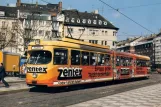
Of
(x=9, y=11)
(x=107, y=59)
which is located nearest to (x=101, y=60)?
(x=107, y=59)

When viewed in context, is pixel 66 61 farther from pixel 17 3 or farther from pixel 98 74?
pixel 17 3

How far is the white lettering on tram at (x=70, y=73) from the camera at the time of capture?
1928cm

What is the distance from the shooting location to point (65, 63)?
19.6 metres

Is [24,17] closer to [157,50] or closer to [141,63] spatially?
[141,63]

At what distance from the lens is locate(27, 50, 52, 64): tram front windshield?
18.9 metres

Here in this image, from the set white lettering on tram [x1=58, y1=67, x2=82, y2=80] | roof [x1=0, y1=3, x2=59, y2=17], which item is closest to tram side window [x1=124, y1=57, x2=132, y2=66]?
white lettering on tram [x1=58, y1=67, x2=82, y2=80]

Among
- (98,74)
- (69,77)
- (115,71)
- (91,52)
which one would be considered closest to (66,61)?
(69,77)

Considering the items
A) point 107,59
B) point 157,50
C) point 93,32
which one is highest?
point 93,32

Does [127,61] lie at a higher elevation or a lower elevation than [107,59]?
lower

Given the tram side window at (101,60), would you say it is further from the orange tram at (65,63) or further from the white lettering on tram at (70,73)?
the white lettering on tram at (70,73)

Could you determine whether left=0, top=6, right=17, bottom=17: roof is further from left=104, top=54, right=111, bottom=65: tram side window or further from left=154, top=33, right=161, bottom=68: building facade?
left=104, top=54, right=111, bottom=65: tram side window

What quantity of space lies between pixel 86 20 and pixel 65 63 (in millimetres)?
74106

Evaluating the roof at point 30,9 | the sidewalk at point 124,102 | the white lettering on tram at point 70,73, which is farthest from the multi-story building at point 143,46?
the sidewalk at point 124,102

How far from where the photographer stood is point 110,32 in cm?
9369
